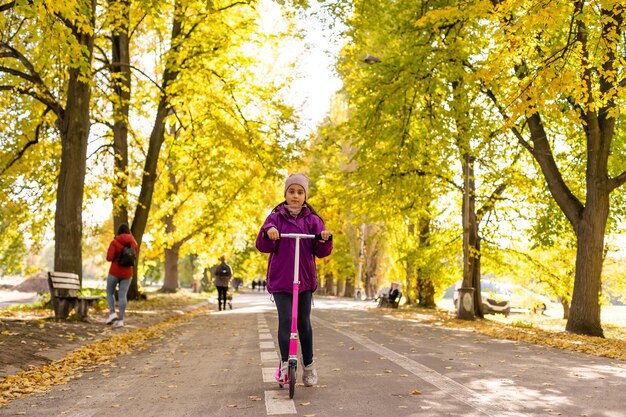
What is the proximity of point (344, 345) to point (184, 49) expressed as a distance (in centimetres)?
1294

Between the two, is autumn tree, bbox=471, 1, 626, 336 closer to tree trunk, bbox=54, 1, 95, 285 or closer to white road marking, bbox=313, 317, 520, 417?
white road marking, bbox=313, 317, 520, 417

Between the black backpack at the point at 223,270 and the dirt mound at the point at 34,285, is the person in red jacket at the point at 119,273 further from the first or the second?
the dirt mound at the point at 34,285

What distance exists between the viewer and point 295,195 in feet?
22.5

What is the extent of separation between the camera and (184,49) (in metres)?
21.6

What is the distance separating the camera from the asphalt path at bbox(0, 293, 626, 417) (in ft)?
19.3

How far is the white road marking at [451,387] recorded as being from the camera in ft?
18.7

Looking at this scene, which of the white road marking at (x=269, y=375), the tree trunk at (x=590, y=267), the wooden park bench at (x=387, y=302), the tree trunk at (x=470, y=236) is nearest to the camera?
the white road marking at (x=269, y=375)

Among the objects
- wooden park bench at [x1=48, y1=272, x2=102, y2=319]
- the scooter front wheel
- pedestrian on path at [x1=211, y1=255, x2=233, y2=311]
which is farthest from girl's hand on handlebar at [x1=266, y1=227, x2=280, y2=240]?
pedestrian on path at [x1=211, y1=255, x2=233, y2=311]

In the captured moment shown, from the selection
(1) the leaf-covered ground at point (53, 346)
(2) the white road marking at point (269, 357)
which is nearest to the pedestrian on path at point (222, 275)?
(1) the leaf-covered ground at point (53, 346)

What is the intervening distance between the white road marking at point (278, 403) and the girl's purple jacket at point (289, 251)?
921 millimetres

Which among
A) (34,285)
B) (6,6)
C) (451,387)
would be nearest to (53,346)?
(6,6)

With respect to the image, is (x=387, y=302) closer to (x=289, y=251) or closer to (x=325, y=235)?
(x=289, y=251)

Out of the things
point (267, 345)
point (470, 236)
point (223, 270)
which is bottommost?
point (267, 345)

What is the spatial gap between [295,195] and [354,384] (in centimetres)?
189
